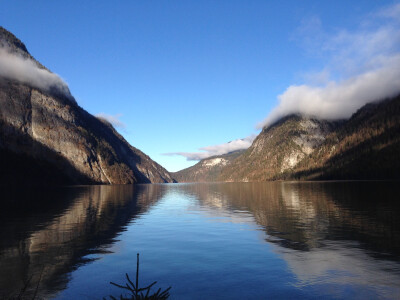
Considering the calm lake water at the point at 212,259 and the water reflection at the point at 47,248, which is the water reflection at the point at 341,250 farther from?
the water reflection at the point at 47,248

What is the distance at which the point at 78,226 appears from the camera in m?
32.2

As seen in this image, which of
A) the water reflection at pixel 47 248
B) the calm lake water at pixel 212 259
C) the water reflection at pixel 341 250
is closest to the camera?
the calm lake water at pixel 212 259

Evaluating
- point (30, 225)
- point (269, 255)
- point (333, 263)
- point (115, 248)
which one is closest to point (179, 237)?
point (115, 248)

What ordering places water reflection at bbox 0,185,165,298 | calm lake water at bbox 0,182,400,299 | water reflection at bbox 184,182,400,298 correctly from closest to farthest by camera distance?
calm lake water at bbox 0,182,400,299
water reflection at bbox 184,182,400,298
water reflection at bbox 0,185,165,298

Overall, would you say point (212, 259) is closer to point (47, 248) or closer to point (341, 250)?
point (341, 250)

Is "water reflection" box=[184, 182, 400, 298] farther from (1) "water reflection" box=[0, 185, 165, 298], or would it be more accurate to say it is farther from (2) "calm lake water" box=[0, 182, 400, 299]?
(1) "water reflection" box=[0, 185, 165, 298]

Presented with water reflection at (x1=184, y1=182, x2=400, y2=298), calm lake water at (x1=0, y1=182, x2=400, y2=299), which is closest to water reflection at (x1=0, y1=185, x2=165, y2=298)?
calm lake water at (x1=0, y1=182, x2=400, y2=299)

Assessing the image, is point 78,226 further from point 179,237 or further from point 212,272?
point 212,272

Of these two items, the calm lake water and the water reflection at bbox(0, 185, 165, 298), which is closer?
the calm lake water

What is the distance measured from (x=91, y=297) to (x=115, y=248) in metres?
9.60

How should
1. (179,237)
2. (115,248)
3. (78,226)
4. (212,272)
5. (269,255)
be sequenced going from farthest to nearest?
(78,226) → (179,237) → (115,248) → (269,255) → (212,272)

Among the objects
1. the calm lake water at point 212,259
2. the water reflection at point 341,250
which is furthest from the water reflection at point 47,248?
the water reflection at point 341,250

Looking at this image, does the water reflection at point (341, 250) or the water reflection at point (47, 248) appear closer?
the water reflection at point (341, 250)

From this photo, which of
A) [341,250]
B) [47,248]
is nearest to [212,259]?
[341,250]
